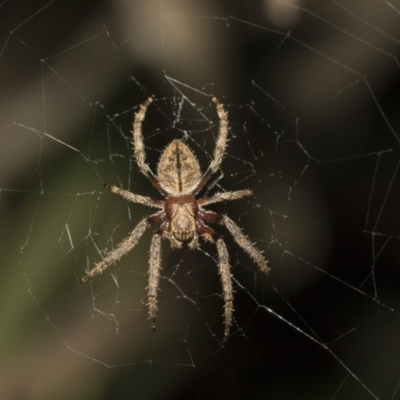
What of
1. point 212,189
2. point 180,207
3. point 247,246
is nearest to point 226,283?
point 247,246

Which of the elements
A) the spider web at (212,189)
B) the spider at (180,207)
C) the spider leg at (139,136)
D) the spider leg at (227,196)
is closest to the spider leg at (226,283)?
the spider at (180,207)

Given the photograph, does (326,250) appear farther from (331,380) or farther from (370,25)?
(370,25)

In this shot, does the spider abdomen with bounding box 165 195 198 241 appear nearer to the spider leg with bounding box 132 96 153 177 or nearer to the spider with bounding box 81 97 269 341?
the spider with bounding box 81 97 269 341

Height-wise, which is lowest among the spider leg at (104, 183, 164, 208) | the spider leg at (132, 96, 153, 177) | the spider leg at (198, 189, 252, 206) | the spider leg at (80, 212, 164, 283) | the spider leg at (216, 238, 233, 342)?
the spider leg at (216, 238, 233, 342)

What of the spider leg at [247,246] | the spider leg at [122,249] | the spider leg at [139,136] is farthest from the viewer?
the spider leg at [247,246]

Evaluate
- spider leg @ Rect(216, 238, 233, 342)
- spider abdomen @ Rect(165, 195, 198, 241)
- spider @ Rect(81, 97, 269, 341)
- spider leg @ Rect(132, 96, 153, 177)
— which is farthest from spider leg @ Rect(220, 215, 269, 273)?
spider leg @ Rect(132, 96, 153, 177)

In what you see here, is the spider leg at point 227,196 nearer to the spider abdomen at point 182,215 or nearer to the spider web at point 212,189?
the spider abdomen at point 182,215

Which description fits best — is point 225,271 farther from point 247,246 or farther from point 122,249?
point 122,249
